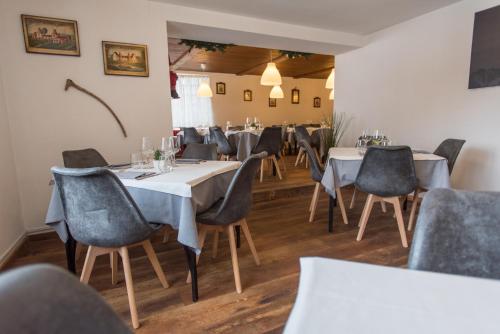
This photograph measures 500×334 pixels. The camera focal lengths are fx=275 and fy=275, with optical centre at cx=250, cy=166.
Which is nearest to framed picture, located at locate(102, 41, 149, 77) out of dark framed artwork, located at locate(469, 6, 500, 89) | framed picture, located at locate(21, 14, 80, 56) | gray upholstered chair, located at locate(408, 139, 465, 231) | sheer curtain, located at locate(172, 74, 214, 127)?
framed picture, located at locate(21, 14, 80, 56)

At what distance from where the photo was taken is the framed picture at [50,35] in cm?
240

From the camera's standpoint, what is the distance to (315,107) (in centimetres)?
953

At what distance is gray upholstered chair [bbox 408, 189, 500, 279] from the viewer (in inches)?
31.2

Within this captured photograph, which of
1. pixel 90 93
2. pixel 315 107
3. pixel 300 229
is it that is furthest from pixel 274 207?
pixel 315 107

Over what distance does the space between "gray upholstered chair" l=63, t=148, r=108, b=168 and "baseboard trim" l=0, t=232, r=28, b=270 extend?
84cm

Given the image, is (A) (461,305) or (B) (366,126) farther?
(B) (366,126)

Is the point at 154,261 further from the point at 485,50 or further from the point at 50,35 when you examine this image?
the point at 485,50

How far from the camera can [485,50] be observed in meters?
2.77

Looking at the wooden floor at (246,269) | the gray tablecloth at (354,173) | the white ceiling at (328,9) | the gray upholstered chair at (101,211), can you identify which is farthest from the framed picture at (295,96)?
the gray upholstered chair at (101,211)

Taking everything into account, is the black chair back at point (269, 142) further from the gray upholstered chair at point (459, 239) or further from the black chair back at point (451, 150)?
the gray upholstered chair at point (459, 239)

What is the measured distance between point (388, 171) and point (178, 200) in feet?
5.58

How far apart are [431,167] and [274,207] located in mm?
1720

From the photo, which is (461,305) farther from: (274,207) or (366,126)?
(366,126)

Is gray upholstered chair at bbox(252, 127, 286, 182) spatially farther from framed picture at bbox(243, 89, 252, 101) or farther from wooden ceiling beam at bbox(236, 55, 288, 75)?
framed picture at bbox(243, 89, 252, 101)
